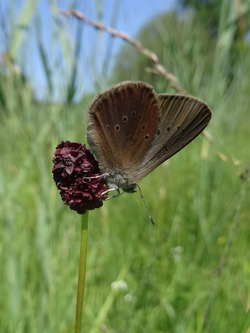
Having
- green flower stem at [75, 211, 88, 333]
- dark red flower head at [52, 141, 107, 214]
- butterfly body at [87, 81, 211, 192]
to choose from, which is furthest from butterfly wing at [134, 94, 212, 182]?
green flower stem at [75, 211, 88, 333]

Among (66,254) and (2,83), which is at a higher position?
(2,83)

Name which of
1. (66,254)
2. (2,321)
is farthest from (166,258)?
(2,321)

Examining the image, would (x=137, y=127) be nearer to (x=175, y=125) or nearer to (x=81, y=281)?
(x=175, y=125)

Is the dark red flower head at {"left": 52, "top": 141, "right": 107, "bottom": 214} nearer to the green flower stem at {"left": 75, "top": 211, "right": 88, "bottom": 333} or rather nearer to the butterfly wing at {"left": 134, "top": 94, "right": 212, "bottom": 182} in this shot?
the green flower stem at {"left": 75, "top": 211, "right": 88, "bottom": 333}

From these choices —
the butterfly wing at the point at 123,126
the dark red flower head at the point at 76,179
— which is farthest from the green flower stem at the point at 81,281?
the butterfly wing at the point at 123,126

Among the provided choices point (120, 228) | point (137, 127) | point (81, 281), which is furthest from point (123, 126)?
point (120, 228)

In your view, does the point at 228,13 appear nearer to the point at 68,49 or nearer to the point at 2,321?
the point at 68,49

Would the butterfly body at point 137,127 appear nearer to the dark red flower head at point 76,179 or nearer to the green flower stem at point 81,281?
the dark red flower head at point 76,179
